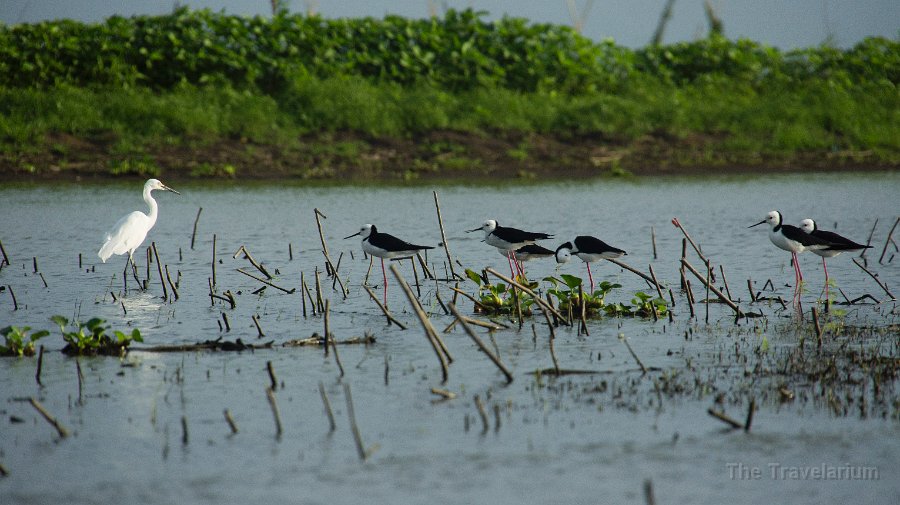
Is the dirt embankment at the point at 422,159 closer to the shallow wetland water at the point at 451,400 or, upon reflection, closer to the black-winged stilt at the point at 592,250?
the shallow wetland water at the point at 451,400

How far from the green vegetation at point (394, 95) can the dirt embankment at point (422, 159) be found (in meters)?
0.06

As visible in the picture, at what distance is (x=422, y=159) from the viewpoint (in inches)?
982

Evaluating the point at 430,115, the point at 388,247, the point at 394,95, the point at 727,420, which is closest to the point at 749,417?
the point at 727,420

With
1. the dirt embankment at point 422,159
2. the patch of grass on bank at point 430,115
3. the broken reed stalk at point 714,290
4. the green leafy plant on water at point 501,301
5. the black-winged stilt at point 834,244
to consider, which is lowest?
the green leafy plant on water at point 501,301

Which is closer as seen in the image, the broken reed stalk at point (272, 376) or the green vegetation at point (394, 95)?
the broken reed stalk at point (272, 376)

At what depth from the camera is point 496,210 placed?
2016cm

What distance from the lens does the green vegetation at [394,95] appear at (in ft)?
80.5

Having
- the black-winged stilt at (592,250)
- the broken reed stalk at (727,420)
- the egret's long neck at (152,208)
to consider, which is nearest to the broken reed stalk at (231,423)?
the broken reed stalk at (727,420)

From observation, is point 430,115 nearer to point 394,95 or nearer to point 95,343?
point 394,95

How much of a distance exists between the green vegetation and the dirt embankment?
6 cm

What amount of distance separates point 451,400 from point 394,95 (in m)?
19.8

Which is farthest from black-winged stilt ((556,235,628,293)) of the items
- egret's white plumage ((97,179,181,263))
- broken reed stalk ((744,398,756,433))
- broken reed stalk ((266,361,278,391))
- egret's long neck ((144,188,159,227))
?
egret's long neck ((144,188,159,227))

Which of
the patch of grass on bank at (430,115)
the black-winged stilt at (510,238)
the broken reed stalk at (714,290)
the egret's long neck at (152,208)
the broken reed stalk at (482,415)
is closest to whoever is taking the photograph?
the broken reed stalk at (482,415)

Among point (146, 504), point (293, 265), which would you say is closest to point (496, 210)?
point (293, 265)
